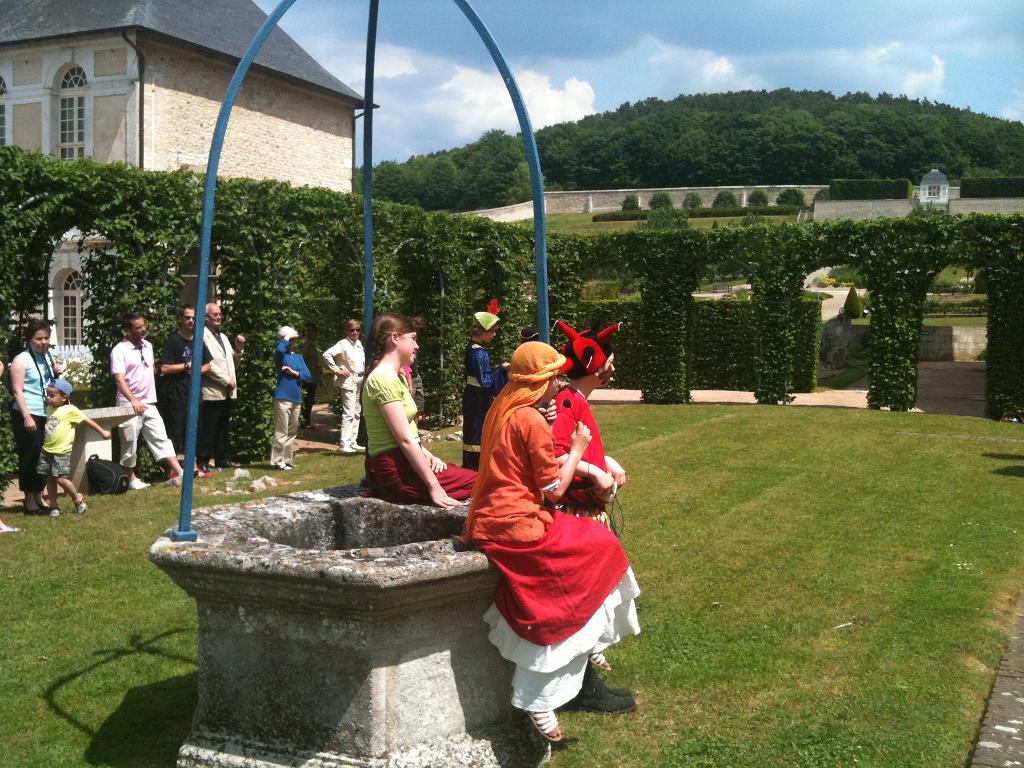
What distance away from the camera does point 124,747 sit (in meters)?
4.72

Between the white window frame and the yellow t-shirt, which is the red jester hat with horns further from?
the white window frame

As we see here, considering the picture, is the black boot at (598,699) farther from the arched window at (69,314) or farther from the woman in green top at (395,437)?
the arched window at (69,314)

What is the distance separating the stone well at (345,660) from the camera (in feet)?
13.4

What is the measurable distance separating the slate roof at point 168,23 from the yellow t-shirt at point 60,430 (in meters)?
16.1

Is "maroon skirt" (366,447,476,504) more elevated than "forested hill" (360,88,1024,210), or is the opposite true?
"forested hill" (360,88,1024,210)

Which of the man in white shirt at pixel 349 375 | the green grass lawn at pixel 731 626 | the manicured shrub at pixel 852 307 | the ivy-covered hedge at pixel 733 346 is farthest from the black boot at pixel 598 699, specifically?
the manicured shrub at pixel 852 307

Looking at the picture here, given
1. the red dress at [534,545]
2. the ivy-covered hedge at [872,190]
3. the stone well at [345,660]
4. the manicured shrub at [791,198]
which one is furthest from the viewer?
the manicured shrub at [791,198]

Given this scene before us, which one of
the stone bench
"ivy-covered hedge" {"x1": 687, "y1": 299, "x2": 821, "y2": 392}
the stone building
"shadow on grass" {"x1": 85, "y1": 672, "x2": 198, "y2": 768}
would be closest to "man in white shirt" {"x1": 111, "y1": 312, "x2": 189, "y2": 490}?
the stone bench

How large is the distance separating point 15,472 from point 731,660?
301 inches

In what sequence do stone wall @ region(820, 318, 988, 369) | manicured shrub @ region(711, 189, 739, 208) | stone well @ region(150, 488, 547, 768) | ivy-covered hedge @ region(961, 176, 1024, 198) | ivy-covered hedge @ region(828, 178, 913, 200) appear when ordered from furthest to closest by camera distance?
manicured shrub @ region(711, 189, 739, 208) < ivy-covered hedge @ region(828, 178, 913, 200) < ivy-covered hedge @ region(961, 176, 1024, 198) < stone wall @ region(820, 318, 988, 369) < stone well @ region(150, 488, 547, 768)

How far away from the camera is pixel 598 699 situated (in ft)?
16.9

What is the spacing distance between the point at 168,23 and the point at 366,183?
1984 cm

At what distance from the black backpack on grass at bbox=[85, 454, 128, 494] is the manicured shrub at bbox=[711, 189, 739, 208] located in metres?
71.9

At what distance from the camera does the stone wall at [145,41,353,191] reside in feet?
77.8
